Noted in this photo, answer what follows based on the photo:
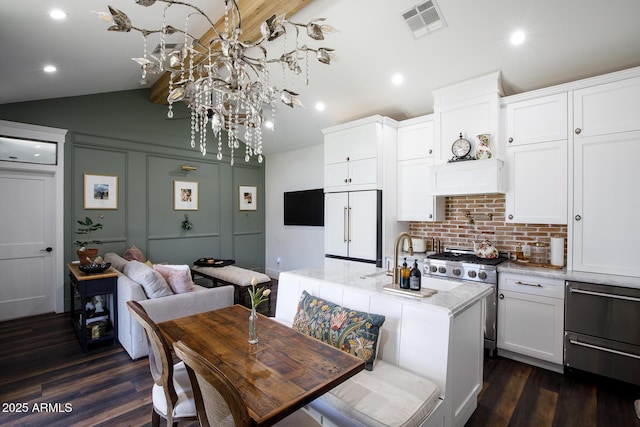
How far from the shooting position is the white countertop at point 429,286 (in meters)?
1.80

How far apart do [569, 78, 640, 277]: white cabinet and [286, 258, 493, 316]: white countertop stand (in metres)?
1.27

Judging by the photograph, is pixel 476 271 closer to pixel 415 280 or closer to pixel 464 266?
pixel 464 266

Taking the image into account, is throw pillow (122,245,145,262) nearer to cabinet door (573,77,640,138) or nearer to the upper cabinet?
the upper cabinet

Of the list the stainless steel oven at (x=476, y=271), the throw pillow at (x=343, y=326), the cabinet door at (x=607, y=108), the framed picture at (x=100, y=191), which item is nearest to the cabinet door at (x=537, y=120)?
the cabinet door at (x=607, y=108)

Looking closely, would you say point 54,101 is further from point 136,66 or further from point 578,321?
point 578,321

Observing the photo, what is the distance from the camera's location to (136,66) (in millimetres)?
3875

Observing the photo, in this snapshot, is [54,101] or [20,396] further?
[54,101]

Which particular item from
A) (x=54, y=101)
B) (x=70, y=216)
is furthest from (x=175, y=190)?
(x=54, y=101)

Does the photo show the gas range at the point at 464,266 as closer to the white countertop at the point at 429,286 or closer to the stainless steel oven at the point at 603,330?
the stainless steel oven at the point at 603,330

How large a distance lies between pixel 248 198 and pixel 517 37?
5.21 m

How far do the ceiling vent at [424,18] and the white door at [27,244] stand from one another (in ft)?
16.4

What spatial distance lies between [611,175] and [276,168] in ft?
17.1

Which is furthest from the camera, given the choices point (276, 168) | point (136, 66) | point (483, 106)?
point (276, 168)

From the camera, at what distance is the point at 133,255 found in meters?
4.66
